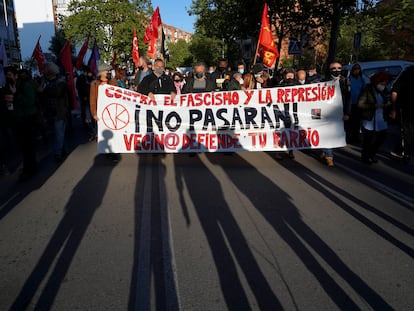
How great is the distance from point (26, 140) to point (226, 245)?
174 inches

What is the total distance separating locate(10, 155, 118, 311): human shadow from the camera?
283cm

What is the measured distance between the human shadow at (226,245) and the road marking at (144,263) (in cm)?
59

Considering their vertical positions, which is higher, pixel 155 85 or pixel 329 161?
pixel 155 85

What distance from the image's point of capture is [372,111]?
683 centimetres

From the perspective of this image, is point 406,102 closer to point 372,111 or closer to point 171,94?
point 372,111

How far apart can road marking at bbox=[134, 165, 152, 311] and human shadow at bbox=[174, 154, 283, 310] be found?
59 cm

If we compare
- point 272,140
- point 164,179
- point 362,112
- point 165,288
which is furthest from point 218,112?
point 165,288

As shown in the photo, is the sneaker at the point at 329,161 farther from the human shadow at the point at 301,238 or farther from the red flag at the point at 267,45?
the red flag at the point at 267,45

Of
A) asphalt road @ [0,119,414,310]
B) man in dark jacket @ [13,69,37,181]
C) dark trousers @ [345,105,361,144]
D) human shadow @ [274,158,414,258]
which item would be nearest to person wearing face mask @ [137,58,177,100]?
asphalt road @ [0,119,414,310]

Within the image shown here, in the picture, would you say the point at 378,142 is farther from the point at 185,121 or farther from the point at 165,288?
the point at 165,288

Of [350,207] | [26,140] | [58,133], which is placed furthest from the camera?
[58,133]

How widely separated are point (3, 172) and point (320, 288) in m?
5.83

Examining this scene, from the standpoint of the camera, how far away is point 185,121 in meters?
6.94

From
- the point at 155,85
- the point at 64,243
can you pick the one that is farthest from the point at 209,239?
the point at 155,85
